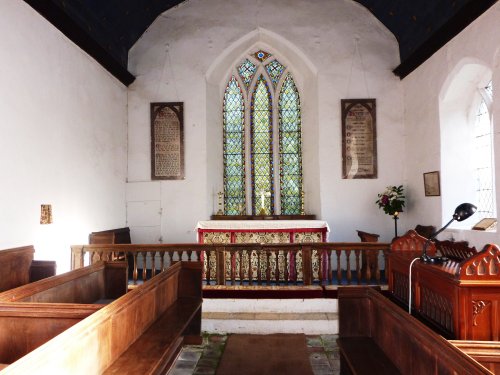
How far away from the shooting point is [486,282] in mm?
2236

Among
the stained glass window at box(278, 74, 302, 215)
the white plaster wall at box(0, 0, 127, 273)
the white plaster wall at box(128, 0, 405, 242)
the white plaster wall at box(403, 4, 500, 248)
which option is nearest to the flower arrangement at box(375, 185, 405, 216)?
the white plaster wall at box(403, 4, 500, 248)

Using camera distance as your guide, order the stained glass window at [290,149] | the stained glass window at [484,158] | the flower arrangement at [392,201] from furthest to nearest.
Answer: the stained glass window at [290,149] → the flower arrangement at [392,201] → the stained glass window at [484,158]

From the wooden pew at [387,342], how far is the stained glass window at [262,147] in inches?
225

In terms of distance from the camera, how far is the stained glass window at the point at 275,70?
353 inches

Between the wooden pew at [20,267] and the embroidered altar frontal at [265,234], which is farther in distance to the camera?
the embroidered altar frontal at [265,234]

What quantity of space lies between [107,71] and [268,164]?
12.3 ft

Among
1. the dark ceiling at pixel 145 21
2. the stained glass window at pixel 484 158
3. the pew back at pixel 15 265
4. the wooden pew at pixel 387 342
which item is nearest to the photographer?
the wooden pew at pixel 387 342

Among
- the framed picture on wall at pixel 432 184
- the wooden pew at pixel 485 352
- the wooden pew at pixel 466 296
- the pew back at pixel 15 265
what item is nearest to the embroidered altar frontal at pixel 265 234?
the framed picture on wall at pixel 432 184

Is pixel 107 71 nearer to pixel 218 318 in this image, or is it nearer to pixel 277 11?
pixel 277 11

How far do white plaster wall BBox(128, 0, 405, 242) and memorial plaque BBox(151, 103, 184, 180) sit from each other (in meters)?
0.14

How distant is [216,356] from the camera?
374cm

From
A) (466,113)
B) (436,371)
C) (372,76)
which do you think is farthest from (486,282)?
(372,76)

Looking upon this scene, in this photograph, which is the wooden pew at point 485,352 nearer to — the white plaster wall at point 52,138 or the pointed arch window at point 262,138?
the white plaster wall at point 52,138

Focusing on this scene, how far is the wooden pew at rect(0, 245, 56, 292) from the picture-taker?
4.22 m
